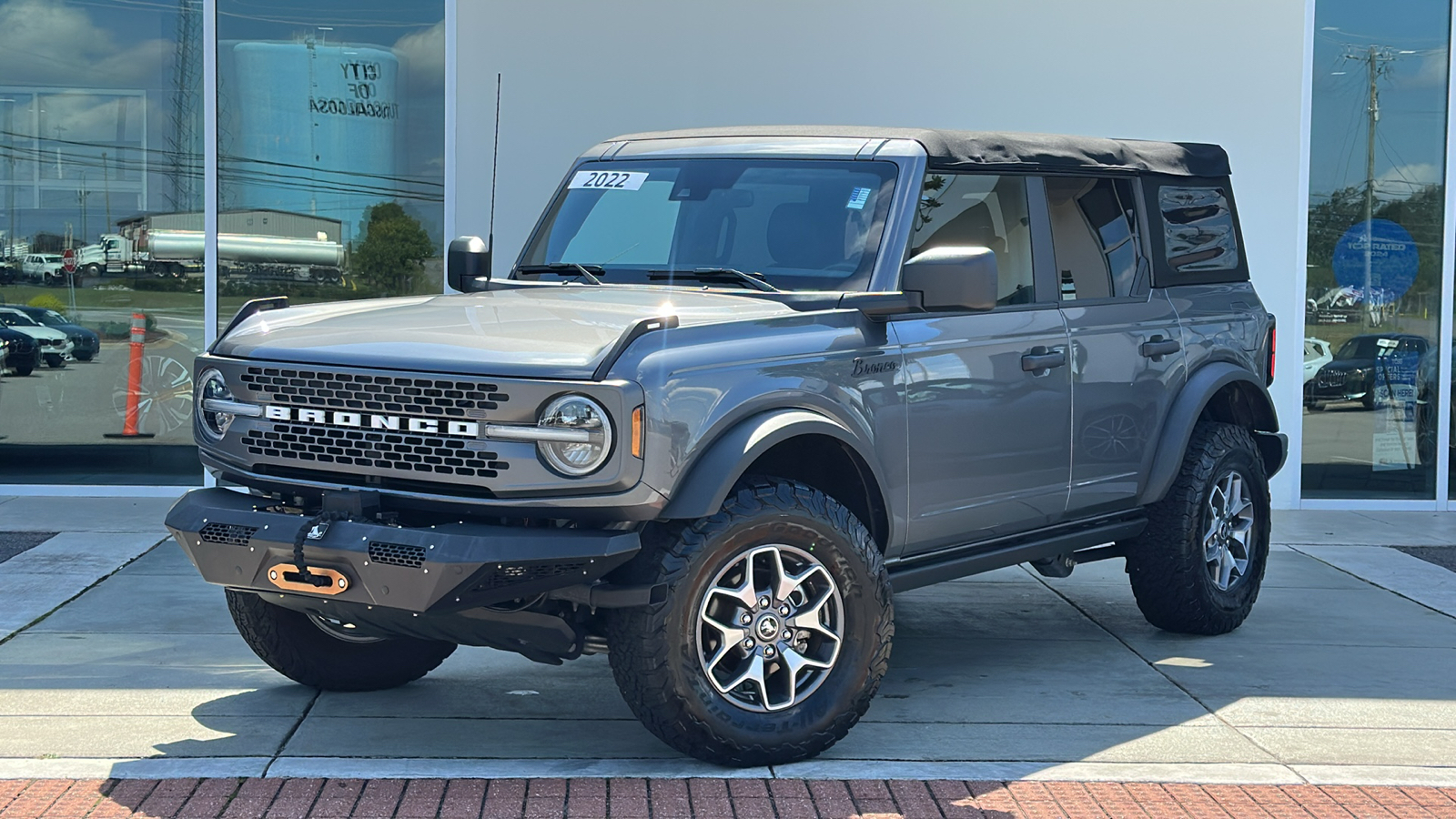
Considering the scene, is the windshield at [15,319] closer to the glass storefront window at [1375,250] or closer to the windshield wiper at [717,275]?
the windshield wiper at [717,275]

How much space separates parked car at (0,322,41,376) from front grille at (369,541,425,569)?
A: 774 centimetres

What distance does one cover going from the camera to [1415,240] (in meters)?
11.4

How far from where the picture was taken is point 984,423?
588 centimetres

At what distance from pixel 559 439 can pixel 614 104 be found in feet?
22.0

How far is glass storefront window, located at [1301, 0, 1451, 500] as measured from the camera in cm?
1128

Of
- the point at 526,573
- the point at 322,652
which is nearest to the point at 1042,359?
the point at 526,573

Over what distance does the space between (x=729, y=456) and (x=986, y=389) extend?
1444 mm

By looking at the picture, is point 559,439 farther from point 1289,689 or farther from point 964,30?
point 964,30

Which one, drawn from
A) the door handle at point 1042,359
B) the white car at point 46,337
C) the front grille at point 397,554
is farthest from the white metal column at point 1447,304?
the white car at point 46,337

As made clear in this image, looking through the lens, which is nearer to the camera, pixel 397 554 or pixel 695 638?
pixel 397 554

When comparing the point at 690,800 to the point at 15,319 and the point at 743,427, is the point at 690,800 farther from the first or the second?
the point at 15,319

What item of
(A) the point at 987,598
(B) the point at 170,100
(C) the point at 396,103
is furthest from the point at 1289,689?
(B) the point at 170,100

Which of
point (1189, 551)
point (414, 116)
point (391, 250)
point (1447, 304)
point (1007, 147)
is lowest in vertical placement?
point (1189, 551)

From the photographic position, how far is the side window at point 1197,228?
7.15 metres
